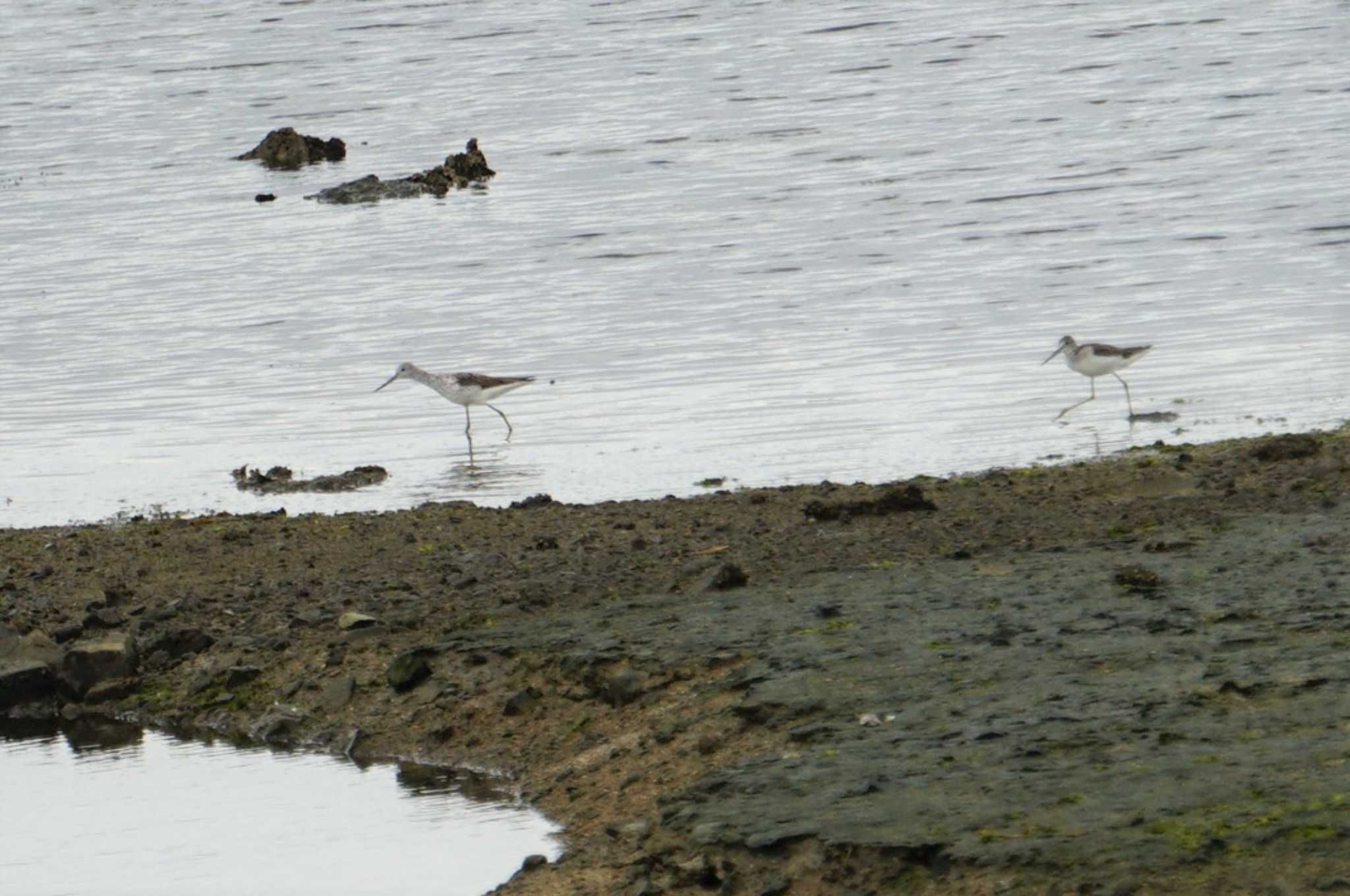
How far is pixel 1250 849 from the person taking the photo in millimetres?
5848

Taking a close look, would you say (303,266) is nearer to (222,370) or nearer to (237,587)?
(222,370)

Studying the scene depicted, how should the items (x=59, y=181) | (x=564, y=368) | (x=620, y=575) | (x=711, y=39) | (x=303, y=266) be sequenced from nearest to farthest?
1. (x=620, y=575)
2. (x=564, y=368)
3. (x=303, y=266)
4. (x=59, y=181)
5. (x=711, y=39)

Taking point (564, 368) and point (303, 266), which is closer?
point (564, 368)

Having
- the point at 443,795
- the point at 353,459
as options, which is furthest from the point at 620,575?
the point at 353,459

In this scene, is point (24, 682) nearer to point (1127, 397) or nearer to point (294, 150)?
point (1127, 397)

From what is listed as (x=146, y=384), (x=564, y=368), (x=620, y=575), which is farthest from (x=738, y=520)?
(x=146, y=384)

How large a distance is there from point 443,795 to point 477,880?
101 cm

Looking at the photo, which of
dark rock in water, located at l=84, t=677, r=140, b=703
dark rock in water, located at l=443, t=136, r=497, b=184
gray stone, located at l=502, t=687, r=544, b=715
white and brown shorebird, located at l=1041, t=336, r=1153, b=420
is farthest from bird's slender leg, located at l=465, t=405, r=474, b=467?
dark rock in water, located at l=443, t=136, r=497, b=184

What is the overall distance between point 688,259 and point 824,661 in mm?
17114

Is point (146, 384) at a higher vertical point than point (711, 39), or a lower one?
lower

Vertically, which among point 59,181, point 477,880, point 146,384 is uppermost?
point 59,181

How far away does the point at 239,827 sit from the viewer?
7.98 meters

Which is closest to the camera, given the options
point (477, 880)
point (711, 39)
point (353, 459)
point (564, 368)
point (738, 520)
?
point (477, 880)

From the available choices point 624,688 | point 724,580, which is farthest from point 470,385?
point 624,688
